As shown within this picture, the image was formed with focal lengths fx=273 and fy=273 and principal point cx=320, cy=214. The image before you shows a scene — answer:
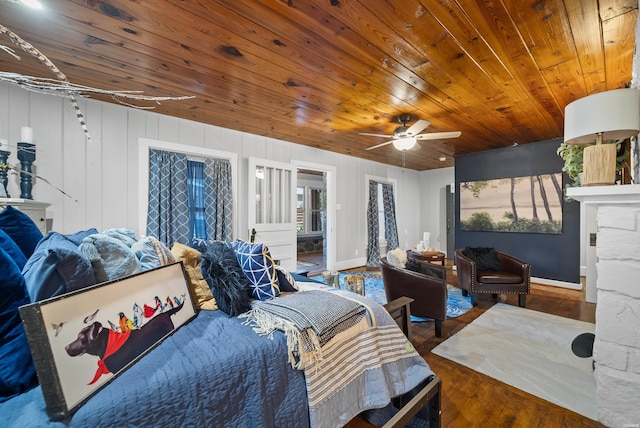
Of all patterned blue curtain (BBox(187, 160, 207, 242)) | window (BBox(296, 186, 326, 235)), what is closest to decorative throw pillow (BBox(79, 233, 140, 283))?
patterned blue curtain (BBox(187, 160, 207, 242))

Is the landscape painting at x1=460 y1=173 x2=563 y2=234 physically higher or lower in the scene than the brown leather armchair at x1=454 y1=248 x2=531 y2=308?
higher

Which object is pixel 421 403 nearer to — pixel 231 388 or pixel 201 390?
pixel 231 388

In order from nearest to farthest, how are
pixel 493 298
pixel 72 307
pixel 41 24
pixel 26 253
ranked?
1. pixel 72 307
2. pixel 26 253
3. pixel 41 24
4. pixel 493 298

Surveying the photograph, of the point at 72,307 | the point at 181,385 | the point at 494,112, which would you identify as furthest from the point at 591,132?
the point at 72,307

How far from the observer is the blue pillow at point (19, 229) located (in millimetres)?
1381

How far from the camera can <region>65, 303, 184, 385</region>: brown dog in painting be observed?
0.93 m

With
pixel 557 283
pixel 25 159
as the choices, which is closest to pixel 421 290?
pixel 557 283

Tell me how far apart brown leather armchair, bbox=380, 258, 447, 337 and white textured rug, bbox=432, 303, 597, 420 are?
11.2 inches

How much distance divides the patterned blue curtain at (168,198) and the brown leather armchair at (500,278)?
3.64 meters

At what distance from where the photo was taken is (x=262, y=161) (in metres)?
4.24

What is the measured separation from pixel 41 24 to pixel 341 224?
4686 millimetres

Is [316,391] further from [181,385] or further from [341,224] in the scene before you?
[341,224]

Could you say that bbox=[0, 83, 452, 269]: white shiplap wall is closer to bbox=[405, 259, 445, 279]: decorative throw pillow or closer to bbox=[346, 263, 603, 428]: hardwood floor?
bbox=[405, 259, 445, 279]: decorative throw pillow

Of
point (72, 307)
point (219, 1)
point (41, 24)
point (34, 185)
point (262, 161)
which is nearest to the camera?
point (72, 307)
